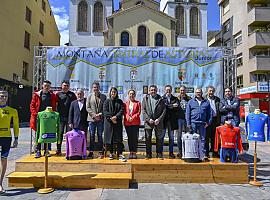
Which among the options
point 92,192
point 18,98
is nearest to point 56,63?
point 92,192

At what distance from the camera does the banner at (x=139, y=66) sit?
9.06m

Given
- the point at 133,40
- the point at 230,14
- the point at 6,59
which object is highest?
the point at 230,14

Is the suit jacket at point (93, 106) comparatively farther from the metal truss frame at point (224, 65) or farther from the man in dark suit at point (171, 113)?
the metal truss frame at point (224, 65)

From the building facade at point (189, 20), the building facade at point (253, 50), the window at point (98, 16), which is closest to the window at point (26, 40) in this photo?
the window at point (98, 16)

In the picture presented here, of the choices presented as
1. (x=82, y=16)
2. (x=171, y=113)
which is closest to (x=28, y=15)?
(x=82, y=16)

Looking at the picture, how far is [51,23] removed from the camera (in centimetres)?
3888

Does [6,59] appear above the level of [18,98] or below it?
above

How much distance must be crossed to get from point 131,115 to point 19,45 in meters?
22.6

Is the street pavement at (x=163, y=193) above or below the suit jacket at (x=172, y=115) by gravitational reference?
below

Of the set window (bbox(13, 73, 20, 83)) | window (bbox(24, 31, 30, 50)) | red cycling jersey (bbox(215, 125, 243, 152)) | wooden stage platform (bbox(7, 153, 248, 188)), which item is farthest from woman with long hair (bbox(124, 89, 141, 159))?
window (bbox(24, 31, 30, 50))

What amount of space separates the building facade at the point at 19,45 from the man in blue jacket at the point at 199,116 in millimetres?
19241

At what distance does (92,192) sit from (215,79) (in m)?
5.53

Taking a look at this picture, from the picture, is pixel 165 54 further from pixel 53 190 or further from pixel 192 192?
pixel 53 190

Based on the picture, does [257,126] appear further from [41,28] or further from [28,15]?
[41,28]
